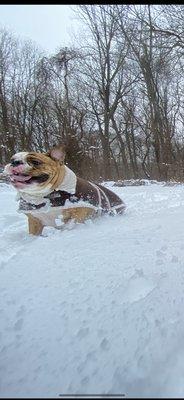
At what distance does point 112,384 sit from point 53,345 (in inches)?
10.3

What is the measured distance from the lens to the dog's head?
11.1 ft

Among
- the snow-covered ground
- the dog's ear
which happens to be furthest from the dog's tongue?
the snow-covered ground

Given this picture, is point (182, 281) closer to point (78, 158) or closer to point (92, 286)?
point (92, 286)

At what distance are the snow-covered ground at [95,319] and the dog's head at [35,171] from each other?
1.03 m

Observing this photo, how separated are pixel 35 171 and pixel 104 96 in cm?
1797

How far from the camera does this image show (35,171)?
3404 millimetres

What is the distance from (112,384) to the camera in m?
1.02

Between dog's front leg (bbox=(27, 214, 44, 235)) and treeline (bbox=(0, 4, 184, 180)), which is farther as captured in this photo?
treeline (bbox=(0, 4, 184, 180))

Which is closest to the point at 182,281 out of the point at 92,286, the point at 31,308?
the point at 92,286

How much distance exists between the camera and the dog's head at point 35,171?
133 inches

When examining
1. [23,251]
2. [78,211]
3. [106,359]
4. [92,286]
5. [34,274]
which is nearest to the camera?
[106,359]

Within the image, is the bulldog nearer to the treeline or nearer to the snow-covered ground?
the snow-covered ground

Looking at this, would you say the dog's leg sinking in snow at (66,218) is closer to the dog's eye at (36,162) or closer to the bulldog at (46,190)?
the bulldog at (46,190)

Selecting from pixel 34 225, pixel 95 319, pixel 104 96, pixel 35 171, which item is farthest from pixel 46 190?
pixel 104 96
